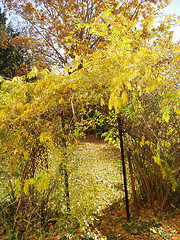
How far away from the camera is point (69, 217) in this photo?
2703 mm

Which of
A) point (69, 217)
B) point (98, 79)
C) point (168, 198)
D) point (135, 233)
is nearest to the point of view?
point (98, 79)

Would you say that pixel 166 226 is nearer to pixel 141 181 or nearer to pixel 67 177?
pixel 141 181

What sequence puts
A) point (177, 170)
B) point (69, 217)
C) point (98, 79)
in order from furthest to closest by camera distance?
point (177, 170)
point (69, 217)
point (98, 79)

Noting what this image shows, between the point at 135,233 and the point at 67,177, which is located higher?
the point at 67,177

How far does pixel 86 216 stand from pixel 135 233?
2.34 ft

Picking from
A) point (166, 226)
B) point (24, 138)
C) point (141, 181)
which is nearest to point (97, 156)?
point (141, 181)

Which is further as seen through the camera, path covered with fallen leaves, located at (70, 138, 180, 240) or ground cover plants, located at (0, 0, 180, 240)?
path covered with fallen leaves, located at (70, 138, 180, 240)

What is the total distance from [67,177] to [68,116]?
28.9 inches

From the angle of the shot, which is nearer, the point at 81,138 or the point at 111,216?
the point at 81,138

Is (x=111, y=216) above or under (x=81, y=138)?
under

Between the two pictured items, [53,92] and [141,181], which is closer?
[53,92]

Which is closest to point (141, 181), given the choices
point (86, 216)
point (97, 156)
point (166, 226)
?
point (166, 226)

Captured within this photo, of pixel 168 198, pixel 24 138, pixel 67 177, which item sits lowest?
pixel 168 198

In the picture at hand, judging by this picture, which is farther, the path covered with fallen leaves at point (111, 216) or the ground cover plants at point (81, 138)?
the path covered with fallen leaves at point (111, 216)
